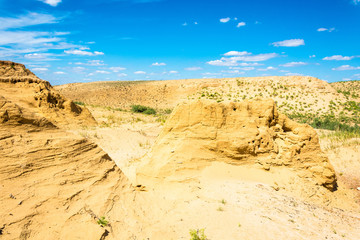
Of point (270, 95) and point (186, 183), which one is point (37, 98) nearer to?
point (186, 183)

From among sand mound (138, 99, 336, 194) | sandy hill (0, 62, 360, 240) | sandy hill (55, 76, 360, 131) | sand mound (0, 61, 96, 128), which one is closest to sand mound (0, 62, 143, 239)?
sandy hill (0, 62, 360, 240)

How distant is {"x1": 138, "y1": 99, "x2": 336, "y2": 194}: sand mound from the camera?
6051mm

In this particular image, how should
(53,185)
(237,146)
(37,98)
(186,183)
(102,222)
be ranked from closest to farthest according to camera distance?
(102,222), (53,185), (186,183), (237,146), (37,98)

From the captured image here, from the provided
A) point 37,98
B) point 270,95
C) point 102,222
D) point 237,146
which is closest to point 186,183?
point 237,146

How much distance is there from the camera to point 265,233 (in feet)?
11.9

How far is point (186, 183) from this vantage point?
5.50 m

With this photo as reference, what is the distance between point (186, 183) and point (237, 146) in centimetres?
185

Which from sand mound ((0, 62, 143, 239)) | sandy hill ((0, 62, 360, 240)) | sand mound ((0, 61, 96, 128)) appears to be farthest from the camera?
sand mound ((0, 61, 96, 128))

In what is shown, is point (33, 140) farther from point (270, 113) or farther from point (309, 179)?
point (309, 179)

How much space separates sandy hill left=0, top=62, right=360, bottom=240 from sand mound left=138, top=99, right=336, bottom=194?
0.03 meters

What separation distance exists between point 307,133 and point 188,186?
4.08 metres

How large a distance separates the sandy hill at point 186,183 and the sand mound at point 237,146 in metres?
0.03

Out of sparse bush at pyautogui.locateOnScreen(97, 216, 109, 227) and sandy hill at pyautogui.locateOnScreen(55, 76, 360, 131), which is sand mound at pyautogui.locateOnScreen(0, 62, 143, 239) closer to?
sparse bush at pyautogui.locateOnScreen(97, 216, 109, 227)

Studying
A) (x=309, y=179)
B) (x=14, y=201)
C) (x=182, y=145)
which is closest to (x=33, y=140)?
(x=14, y=201)
